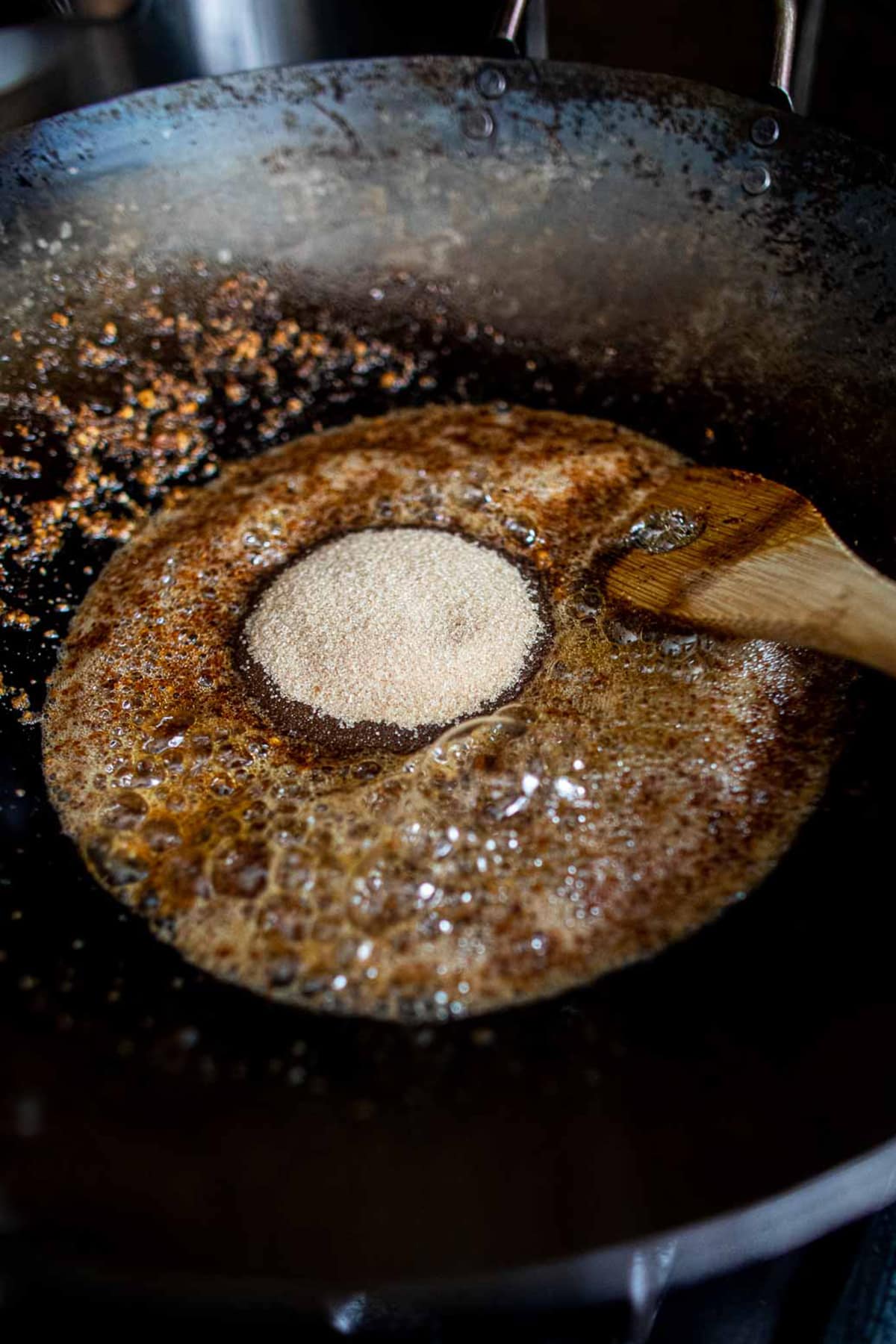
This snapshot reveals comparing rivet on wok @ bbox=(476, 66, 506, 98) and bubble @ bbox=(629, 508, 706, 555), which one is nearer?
bubble @ bbox=(629, 508, 706, 555)

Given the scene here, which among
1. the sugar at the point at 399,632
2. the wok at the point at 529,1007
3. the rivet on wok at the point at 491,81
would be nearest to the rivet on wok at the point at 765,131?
the wok at the point at 529,1007

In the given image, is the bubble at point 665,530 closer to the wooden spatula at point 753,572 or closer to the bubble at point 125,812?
the wooden spatula at point 753,572

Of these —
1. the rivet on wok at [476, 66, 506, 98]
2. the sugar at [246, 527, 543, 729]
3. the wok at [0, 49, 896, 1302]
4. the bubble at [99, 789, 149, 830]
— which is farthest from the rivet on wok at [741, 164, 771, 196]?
the bubble at [99, 789, 149, 830]

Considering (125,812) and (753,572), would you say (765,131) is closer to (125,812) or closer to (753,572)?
(753,572)

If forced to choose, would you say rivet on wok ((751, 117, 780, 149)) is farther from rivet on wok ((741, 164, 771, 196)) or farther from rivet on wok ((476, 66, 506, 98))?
rivet on wok ((476, 66, 506, 98))

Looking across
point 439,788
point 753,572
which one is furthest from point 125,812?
point 753,572

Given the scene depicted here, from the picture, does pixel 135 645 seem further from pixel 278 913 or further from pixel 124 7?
pixel 124 7
